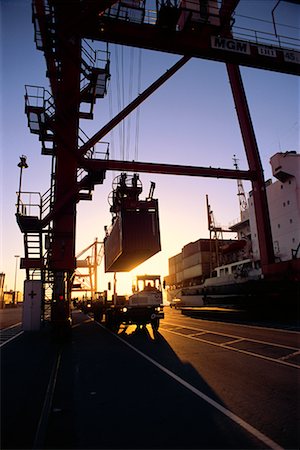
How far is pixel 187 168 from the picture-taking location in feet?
63.1

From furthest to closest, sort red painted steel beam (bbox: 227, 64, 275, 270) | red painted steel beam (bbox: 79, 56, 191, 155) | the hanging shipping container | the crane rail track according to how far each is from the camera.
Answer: red painted steel beam (bbox: 227, 64, 275, 270), red painted steel beam (bbox: 79, 56, 191, 155), the hanging shipping container, the crane rail track

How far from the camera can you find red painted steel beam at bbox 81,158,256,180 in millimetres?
17025

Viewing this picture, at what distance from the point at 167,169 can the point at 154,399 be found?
15.5m

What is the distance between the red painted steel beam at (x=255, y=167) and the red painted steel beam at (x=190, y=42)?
820cm

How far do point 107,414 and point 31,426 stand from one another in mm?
1016

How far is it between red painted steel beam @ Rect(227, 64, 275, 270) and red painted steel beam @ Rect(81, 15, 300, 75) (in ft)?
26.9

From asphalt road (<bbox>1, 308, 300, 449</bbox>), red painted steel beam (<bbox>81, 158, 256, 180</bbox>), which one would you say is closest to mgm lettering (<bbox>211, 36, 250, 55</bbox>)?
red painted steel beam (<bbox>81, 158, 256, 180</bbox>)

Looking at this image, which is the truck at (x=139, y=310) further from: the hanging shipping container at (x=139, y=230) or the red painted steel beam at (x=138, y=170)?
the red painted steel beam at (x=138, y=170)

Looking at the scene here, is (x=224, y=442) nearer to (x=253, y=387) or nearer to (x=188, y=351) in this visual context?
(x=253, y=387)

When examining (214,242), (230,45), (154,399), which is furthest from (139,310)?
(214,242)

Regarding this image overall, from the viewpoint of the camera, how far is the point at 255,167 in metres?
21.7

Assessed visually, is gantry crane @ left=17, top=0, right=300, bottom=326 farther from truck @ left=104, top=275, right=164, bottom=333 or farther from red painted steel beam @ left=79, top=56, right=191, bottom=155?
truck @ left=104, top=275, right=164, bottom=333

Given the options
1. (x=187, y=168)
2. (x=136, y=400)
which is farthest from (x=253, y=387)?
(x=187, y=168)

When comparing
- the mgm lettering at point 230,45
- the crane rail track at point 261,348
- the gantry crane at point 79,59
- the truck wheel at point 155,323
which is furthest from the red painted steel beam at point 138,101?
the crane rail track at point 261,348
